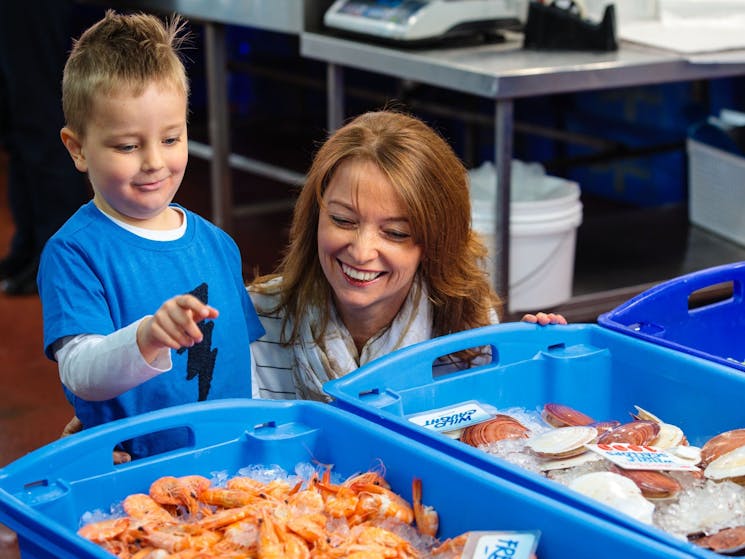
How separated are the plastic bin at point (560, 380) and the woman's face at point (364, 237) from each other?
17 cm

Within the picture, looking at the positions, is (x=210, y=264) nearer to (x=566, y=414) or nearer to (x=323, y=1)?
(x=566, y=414)

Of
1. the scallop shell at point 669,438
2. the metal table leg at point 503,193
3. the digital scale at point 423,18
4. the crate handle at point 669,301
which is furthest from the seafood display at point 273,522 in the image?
the digital scale at point 423,18

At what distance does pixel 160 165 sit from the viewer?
5.12 ft

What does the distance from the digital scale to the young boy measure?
1.48 metres

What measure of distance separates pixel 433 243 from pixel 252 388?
0.40 meters

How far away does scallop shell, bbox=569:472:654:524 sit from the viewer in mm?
1239

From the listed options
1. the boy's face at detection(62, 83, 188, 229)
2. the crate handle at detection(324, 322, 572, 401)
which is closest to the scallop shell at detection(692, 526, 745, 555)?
the crate handle at detection(324, 322, 572, 401)

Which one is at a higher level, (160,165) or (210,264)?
(160,165)

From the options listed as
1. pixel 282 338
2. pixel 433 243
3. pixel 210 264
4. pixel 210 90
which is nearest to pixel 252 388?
pixel 282 338

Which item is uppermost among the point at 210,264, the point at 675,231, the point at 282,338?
the point at 210,264

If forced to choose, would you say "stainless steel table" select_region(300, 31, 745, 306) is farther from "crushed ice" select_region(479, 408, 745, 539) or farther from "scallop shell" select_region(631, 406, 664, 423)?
"crushed ice" select_region(479, 408, 745, 539)

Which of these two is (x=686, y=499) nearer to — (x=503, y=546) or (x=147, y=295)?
(x=503, y=546)

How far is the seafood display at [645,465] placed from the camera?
1.25 metres

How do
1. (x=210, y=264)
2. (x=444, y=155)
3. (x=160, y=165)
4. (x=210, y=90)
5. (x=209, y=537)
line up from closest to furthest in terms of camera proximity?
(x=209, y=537) < (x=160, y=165) < (x=210, y=264) < (x=444, y=155) < (x=210, y=90)
